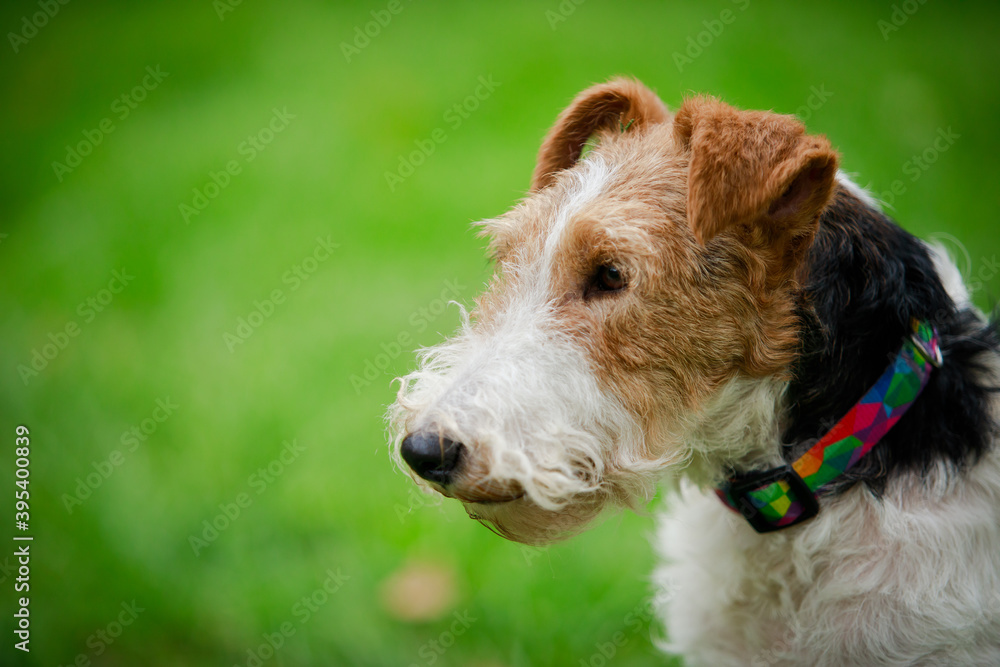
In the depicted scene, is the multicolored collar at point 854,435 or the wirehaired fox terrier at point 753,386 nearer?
the wirehaired fox terrier at point 753,386

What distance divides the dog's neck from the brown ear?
37.7 inches

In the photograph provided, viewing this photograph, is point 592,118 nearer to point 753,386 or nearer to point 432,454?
point 753,386

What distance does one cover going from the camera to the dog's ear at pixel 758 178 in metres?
2.37

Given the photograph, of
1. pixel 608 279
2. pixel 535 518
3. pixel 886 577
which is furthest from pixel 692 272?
pixel 886 577

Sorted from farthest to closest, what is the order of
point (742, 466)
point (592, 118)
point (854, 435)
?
point (592, 118), point (742, 466), point (854, 435)

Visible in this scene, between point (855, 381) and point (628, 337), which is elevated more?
point (855, 381)

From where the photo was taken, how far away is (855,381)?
272 centimetres

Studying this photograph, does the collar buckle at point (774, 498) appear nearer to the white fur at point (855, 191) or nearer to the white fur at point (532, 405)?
the white fur at point (532, 405)

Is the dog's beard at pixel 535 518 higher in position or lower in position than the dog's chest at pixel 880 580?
lower

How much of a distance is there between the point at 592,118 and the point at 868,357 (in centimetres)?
167

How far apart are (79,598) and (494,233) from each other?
11.4ft

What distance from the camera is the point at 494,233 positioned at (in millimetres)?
3066

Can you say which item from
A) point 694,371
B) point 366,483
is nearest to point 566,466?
point 694,371

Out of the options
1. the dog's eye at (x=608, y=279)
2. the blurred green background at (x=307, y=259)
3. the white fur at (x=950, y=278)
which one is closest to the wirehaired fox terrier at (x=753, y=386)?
the dog's eye at (x=608, y=279)
